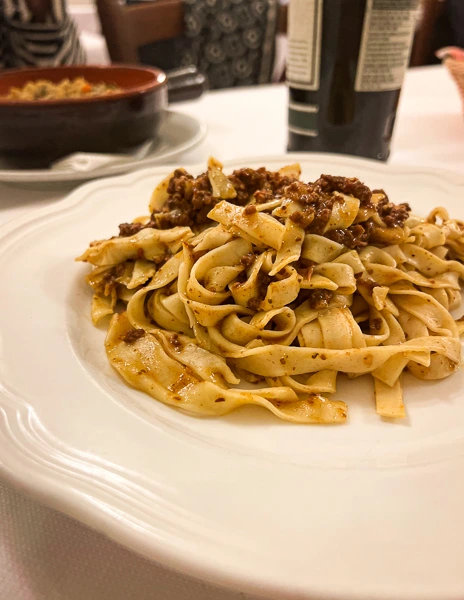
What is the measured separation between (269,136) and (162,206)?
1602mm

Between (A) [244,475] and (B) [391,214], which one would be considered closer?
(A) [244,475]

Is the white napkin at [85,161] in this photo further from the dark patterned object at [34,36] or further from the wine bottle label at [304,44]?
the dark patterned object at [34,36]

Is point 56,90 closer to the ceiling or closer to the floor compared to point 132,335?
closer to the ceiling

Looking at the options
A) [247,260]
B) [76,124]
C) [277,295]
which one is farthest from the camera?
[76,124]

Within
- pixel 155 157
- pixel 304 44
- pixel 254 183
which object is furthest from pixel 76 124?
pixel 304 44

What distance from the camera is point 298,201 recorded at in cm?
168

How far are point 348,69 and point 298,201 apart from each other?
1.06 meters

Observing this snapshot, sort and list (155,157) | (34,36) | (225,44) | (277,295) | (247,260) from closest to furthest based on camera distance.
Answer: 1. (277,295)
2. (247,260)
3. (155,157)
4. (34,36)
5. (225,44)

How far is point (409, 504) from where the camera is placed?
968 mm

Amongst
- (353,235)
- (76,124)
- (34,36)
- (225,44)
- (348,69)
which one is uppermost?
(348,69)

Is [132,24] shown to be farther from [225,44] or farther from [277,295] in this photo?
[277,295]

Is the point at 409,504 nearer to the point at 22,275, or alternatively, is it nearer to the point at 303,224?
the point at 303,224

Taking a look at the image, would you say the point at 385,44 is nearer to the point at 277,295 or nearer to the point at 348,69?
the point at 348,69

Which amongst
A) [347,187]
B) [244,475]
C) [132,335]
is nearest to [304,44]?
[347,187]
